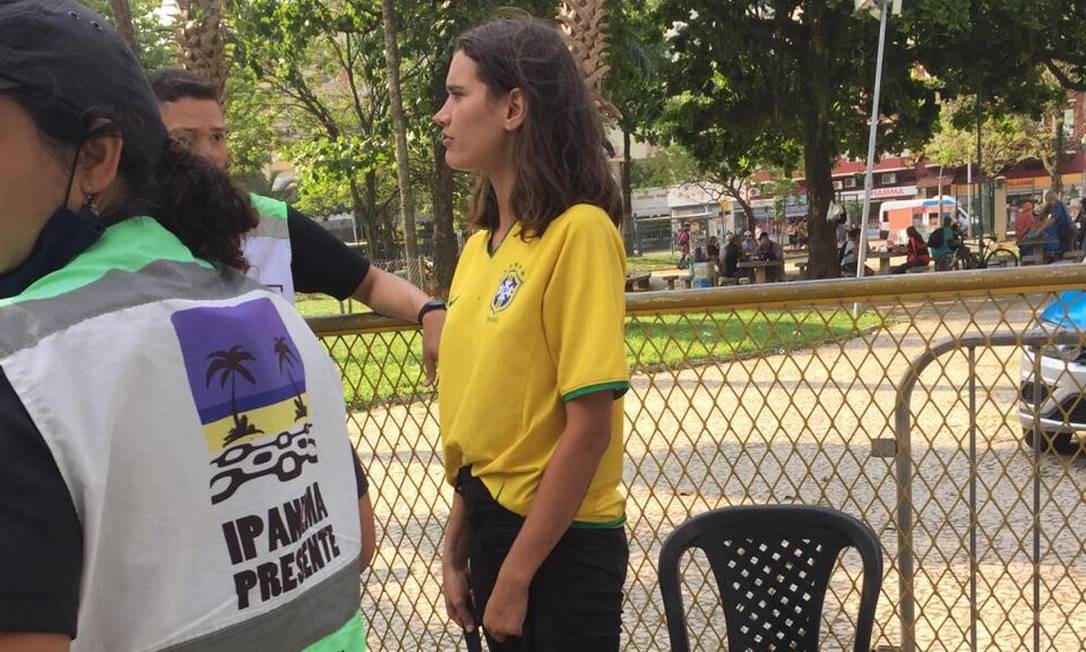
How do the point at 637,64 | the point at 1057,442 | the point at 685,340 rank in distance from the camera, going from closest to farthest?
the point at 685,340
the point at 1057,442
the point at 637,64

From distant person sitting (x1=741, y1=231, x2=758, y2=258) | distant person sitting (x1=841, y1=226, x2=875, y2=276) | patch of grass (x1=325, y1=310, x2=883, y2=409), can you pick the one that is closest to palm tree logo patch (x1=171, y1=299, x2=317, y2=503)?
patch of grass (x1=325, y1=310, x2=883, y2=409)

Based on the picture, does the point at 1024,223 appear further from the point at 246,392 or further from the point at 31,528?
the point at 31,528

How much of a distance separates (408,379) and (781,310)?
3.90 feet

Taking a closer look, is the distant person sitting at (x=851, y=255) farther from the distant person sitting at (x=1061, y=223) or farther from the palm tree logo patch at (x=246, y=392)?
the palm tree logo patch at (x=246, y=392)

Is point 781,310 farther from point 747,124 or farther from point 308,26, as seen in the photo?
point 308,26

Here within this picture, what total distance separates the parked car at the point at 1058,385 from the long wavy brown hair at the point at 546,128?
1623mm

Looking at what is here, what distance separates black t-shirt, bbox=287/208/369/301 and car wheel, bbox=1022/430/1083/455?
2.16 metres

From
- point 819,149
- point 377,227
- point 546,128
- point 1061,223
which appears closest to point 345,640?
point 546,128

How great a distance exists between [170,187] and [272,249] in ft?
3.21

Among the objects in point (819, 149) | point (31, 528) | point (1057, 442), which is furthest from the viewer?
point (819, 149)

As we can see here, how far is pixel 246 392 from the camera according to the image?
3.43ft

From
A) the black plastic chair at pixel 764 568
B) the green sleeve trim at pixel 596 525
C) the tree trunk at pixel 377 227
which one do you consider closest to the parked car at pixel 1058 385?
the black plastic chair at pixel 764 568

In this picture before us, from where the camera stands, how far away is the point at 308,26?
21359mm

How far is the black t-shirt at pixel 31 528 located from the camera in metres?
0.83
